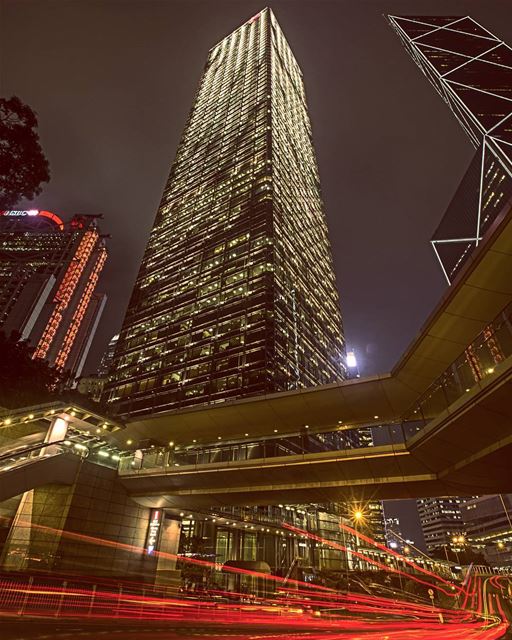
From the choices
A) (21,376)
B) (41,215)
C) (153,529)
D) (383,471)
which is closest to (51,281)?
(41,215)

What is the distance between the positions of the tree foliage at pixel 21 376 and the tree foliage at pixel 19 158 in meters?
11.3

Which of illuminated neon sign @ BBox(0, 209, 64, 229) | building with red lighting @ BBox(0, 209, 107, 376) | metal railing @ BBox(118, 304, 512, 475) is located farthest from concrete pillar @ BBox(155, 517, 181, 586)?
illuminated neon sign @ BBox(0, 209, 64, 229)

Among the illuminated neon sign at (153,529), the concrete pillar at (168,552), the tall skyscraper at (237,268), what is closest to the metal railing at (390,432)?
the illuminated neon sign at (153,529)

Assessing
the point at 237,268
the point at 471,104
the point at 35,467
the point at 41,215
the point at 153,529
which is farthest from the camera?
the point at 41,215

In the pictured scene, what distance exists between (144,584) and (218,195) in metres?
92.8

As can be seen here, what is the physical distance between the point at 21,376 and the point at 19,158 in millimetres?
15426

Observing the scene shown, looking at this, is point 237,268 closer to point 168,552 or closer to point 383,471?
point 168,552

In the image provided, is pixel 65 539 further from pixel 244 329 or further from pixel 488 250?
pixel 244 329

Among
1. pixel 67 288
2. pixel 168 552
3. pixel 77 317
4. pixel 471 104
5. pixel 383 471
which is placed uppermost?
pixel 471 104

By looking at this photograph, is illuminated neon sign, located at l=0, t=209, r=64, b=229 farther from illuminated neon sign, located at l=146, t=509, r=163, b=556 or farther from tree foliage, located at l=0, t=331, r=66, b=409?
illuminated neon sign, located at l=146, t=509, r=163, b=556

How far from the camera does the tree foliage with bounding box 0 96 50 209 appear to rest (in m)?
15.1

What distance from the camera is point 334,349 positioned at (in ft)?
330

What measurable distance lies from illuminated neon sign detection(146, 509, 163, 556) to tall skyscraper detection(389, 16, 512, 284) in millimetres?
68864

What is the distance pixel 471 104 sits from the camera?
84438 millimetres
